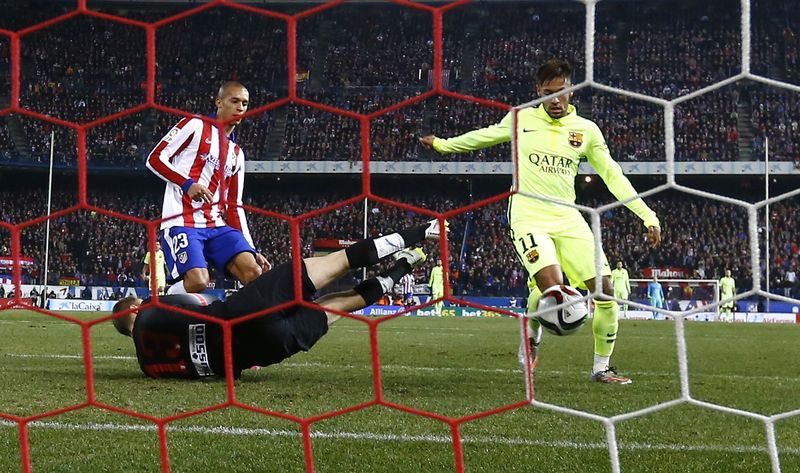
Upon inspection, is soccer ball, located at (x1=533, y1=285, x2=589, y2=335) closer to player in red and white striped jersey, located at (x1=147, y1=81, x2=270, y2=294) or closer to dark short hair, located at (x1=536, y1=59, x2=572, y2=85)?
dark short hair, located at (x1=536, y1=59, x2=572, y2=85)

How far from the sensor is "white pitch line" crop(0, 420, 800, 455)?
8.44 feet

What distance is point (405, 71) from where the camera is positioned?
20609 millimetres

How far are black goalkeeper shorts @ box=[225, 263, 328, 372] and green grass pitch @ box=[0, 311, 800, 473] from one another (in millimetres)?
201

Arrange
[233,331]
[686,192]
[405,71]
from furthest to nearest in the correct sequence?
[405,71] < [233,331] < [686,192]

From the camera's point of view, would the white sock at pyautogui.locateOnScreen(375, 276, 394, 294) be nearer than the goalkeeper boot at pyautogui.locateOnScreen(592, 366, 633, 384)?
Yes

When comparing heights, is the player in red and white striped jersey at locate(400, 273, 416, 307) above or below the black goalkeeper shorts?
below

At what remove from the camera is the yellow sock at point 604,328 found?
15.8ft

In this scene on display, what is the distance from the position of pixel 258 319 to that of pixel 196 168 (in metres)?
1.47

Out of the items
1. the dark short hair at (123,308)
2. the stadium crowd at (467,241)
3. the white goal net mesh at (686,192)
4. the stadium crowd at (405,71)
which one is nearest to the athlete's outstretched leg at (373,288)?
the dark short hair at (123,308)

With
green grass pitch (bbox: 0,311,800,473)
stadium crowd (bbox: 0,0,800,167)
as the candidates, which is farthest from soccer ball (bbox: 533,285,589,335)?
stadium crowd (bbox: 0,0,800,167)

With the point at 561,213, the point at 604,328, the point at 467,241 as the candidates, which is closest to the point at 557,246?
the point at 561,213

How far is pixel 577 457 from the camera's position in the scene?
2393 millimetres

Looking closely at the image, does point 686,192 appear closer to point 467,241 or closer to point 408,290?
point 467,241

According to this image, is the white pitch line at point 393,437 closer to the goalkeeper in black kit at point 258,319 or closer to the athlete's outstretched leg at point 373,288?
the goalkeeper in black kit at point 258,319
